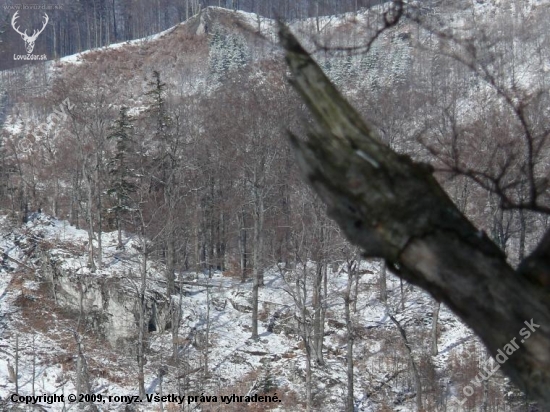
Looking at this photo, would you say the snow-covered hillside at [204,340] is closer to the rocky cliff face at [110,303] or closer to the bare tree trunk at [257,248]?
the rocky cliff face at [110,303]

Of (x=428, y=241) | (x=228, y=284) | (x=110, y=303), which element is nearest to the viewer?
(x=428, y=241)

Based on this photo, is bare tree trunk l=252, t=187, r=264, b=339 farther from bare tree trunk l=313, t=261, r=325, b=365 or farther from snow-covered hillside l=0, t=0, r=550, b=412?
bare tree trunk l=313, t=261, r=325, b=365

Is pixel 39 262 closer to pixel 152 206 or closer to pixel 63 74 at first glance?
pixel 152 206

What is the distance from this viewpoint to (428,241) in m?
1.71

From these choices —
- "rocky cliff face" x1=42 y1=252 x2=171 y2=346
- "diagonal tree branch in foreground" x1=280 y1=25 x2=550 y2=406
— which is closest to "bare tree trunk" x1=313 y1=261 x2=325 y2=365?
"rocky cliff face" x1=42 y1=252 x2=171 y2=346

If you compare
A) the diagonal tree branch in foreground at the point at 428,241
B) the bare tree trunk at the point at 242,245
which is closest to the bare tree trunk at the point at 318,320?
the bare tree trunk at the point at 242,245

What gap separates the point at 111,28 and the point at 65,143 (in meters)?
36.6

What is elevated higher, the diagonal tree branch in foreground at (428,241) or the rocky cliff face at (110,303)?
the diagonal tree branch in foreground at (428,241)

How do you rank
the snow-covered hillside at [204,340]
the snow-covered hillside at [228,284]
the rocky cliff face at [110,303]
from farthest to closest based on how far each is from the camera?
the rocky cliff face at [110,303] < the snow-covered hillside at [204,340] < the snow-covered hillside at [228,284]

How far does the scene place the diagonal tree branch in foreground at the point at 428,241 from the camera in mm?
1684

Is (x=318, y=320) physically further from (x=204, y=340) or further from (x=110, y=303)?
(x=110, y=303)

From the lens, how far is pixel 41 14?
211ft

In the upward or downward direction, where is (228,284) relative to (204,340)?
upward

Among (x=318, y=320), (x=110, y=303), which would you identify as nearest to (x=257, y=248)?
(x=318, y=320)
